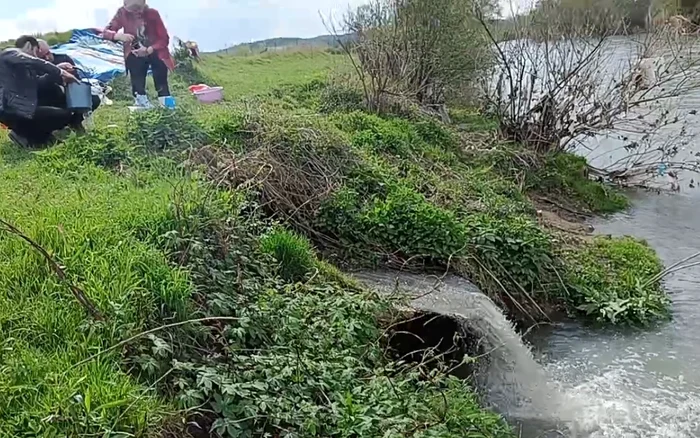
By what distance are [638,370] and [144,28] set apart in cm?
695

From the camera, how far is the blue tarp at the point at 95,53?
11.5 meters

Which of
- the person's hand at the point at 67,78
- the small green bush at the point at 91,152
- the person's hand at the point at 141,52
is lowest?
the small green bush at the point at 91,152

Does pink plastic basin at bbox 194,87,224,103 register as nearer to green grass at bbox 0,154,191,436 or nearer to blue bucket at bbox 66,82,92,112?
blue bucket at bbox 66,82,92,112

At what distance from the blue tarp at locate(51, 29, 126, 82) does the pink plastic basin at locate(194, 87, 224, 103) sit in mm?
1375

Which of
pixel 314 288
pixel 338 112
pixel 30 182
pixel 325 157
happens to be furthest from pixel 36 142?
pixel 338 112

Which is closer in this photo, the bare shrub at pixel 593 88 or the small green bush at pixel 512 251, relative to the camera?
the small green bush at pixel 512 251

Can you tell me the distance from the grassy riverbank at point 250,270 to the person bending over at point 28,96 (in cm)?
34

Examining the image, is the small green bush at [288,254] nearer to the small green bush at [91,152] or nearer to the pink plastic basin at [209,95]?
the small green bush at [91,152]

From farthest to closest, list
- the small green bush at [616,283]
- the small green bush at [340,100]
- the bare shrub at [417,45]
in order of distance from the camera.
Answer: the bare shrub at [417,45], the small green bush at [340,100], the small green bush at [616,283]

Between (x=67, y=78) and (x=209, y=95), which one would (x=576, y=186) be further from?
(x=67, y=78)

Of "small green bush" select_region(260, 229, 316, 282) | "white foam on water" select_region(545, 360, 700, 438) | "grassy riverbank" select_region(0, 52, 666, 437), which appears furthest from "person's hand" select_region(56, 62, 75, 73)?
"white foam on water" select_region(545, 360, 700, 438)

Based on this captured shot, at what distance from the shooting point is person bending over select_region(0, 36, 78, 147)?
23.4 ft

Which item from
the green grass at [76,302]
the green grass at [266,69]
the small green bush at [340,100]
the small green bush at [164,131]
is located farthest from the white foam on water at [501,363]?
the green grass at [266,69]

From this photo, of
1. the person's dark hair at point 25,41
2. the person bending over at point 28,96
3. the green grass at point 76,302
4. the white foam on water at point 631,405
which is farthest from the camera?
the person's dark hair at point 25,41
